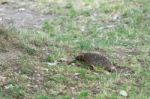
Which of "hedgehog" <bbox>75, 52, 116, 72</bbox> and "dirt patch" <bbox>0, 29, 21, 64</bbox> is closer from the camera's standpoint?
"dirt patch" <bbox>0, 29, 21, 64</bbox>

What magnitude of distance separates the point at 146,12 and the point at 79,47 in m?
3.26

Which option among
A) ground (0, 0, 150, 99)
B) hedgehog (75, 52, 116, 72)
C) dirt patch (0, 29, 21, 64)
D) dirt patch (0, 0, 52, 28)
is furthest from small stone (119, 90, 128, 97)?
dirt patch (0, 0, 52, 28)

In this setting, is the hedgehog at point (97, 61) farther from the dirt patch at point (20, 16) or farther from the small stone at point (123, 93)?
the dirt patch at point (20, 16)

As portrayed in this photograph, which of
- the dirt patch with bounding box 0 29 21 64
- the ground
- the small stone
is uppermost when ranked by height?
the dirt patch with bounding box 0 29 21 64

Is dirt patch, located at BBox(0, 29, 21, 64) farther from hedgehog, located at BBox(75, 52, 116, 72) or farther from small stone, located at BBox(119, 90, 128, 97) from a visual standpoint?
small stone, located at BBox(119, 90, 128, 97)

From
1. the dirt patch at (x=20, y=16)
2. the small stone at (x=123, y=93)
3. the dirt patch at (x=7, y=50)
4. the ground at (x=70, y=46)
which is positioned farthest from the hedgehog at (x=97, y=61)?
the dirt patch at (x=20, y=16)

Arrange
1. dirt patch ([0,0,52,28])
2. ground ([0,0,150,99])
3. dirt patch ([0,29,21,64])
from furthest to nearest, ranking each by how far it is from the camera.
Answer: dirt patch ([0,0,52,28]) → dirt patch ([0,29,21,64]) → ground ([0,0,150,99])

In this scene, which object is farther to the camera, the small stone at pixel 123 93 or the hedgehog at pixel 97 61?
the hedgehog at pixel 97 61

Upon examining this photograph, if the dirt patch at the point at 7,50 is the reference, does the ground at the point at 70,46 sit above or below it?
below

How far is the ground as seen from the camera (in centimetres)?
621

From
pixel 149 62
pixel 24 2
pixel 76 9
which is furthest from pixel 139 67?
pixel 24 2

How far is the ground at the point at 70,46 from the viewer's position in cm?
621

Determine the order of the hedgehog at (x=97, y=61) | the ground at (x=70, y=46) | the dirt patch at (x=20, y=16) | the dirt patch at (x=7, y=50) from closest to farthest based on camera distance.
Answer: the ground at (x=70, y=46)
the dirt patch at (x=7, y=50)
the hedgehog at (x=97, y=61)
the dirt patch at (x=20, y=16)

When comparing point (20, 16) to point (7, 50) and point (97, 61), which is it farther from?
point (97, 61)
